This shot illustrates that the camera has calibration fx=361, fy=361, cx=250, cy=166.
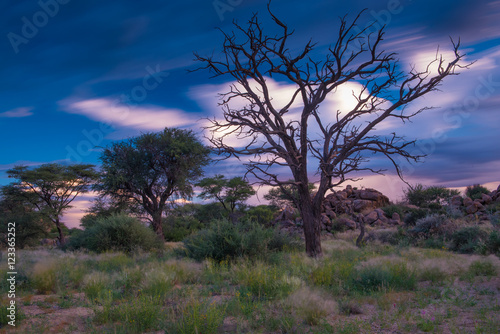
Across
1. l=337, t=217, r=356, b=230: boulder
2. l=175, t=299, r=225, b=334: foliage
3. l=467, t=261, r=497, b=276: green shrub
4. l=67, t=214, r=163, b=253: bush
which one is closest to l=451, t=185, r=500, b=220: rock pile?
l=337, t=217, r=356, b=230: boulder

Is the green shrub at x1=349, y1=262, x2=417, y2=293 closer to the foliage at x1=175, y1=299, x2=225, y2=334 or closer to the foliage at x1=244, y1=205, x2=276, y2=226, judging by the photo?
the foliage at x1=175, y1=299, x2=225, y2=334

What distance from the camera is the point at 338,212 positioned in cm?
3134

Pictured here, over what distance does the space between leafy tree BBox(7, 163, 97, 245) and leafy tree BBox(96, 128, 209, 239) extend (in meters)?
4.22

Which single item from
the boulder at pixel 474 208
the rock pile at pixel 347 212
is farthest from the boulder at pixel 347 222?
the boulder at pixel 474 208

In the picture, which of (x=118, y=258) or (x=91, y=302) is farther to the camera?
(x=118, y=258)

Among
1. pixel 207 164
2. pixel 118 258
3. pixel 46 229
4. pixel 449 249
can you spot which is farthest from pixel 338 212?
pixel 46 229

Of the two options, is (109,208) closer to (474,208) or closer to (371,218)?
(371,218)

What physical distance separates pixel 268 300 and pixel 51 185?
2801 centimetres

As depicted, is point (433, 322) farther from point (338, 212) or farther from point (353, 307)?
point (338, 212)

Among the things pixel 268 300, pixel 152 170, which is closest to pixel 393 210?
pixel 152 170

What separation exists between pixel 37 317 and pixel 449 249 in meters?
15.0

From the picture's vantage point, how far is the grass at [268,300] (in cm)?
521

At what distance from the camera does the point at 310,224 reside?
12.6m

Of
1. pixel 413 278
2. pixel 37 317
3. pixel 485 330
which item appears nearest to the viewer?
pixel 485 330
